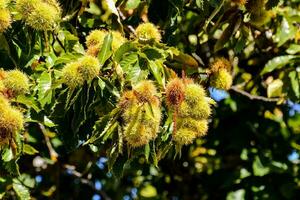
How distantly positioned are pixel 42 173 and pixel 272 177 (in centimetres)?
128

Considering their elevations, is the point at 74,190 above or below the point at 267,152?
below

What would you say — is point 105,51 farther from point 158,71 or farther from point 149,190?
point 149,190

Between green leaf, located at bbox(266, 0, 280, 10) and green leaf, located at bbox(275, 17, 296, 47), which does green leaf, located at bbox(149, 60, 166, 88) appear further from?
green leaf, located at bbox(275, 17, 296, 47)

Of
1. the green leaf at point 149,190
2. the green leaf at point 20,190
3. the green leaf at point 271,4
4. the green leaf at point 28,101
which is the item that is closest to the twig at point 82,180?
the green leaf at point 149,190

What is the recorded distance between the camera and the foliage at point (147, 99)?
210cm

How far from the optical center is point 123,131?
6.72 feet

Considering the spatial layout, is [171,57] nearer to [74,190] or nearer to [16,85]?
[16,85]

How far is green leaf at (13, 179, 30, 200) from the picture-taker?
115 inches

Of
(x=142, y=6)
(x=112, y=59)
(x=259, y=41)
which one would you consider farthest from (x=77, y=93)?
(x=259, y=41)

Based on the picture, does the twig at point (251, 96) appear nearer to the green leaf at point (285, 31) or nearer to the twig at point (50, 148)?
the green leaf at point (285, 31)

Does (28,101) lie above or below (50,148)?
above

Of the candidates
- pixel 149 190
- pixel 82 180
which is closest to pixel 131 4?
pixel 82 180

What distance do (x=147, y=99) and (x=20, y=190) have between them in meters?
1.14

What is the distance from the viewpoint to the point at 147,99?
2008mm
